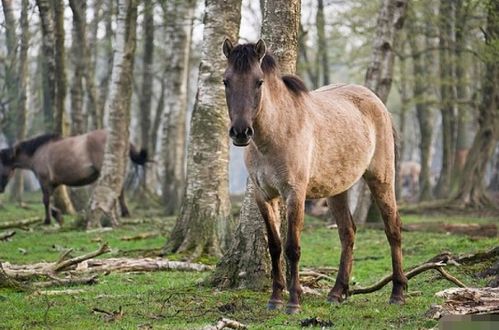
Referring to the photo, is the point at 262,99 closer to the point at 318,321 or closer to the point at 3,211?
the point at 318,321

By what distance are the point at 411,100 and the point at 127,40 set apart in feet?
45.8

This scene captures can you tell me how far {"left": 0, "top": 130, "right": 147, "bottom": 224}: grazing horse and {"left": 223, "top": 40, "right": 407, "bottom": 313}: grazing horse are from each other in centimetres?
1400

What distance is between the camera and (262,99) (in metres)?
8.71

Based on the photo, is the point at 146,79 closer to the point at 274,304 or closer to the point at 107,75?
the point at 107,75

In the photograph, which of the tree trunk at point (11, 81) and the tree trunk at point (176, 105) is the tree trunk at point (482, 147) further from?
the tree trunk at point (11, 81)

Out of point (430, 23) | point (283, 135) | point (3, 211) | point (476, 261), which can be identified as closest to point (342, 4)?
point (430, 23)

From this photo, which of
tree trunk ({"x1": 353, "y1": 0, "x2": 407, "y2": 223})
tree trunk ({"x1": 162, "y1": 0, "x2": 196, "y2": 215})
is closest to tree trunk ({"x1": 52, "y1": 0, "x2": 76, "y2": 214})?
tree trunk ({"x1": 162, "y1": 0, "x2": 196, "y2": 215})

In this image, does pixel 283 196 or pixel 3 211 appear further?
pixel 3 211

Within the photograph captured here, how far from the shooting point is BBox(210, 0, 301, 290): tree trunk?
32.9 feet


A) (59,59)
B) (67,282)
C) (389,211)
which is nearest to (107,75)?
(59,59)

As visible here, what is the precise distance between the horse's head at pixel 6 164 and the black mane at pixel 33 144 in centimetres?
28

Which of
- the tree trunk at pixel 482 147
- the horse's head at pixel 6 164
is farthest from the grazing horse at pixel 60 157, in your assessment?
the tree trunk at pixel 482 147

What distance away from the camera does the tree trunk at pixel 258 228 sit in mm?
10023

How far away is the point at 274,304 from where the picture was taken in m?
8.81
